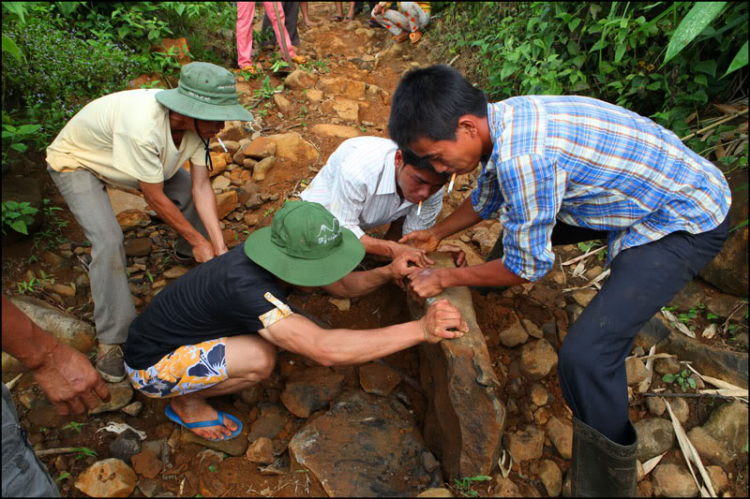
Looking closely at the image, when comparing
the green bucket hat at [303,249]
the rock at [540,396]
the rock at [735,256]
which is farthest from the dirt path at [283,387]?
the green bucket hat at [303,249]

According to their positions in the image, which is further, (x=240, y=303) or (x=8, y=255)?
(x=8, y=255)

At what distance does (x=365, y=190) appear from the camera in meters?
2.82

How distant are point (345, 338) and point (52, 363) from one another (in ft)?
3.62

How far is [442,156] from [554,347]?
144 cm

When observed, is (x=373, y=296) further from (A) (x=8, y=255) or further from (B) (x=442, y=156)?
(A) (x=8, y=255)

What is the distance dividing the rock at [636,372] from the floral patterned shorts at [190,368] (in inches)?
81.7

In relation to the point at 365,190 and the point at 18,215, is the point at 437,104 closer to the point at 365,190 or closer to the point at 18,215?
the point at 365,190

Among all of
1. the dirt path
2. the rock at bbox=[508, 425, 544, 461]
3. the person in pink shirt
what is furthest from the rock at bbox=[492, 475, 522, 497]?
the person in pink shirt

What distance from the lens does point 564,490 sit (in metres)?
2.14

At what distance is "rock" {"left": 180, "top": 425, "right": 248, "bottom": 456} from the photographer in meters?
2.47

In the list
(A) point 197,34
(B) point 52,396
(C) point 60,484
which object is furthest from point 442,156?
(A) point 197,34

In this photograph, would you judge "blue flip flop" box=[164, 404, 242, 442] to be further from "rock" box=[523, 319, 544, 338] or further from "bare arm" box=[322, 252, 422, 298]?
"rock" box=[523, 319, 544, 338]

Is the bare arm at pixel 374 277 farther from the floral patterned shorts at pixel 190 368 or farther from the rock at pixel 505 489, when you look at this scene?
the rock at pixel 505 489

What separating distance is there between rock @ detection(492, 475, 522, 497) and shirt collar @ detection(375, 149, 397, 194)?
162 cm
